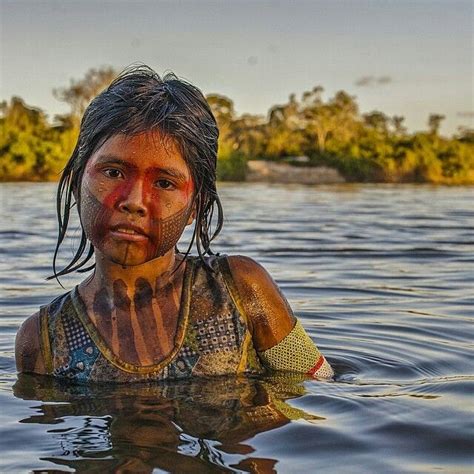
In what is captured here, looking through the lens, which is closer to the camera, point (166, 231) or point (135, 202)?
point (135, 202)

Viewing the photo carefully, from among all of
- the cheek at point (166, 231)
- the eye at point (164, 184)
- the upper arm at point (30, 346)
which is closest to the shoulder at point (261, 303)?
the cheek at point (166, 231)

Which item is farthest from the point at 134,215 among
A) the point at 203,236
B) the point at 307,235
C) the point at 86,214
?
the point at 307,235

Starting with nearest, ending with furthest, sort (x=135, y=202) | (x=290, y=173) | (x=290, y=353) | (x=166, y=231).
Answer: (x=135, y=202), (x=166, y=231), (x=290, y=353), (x=290, y=173)

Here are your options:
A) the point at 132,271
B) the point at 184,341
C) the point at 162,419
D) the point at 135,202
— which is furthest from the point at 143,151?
the point at 162,419

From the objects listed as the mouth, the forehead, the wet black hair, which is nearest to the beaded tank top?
the wet black hair

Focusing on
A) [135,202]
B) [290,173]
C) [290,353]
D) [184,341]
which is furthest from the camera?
[290,173]

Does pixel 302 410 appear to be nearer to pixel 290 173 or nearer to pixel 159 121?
pixel 159 121

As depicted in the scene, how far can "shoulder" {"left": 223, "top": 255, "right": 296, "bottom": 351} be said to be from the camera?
3.72 m

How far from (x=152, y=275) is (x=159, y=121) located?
2.02 ft

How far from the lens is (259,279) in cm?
374

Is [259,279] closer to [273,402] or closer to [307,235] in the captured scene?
[273,402]

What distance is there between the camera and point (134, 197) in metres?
3.35

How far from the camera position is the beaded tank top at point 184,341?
3668 millimetres

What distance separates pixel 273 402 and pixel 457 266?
5683 mm
